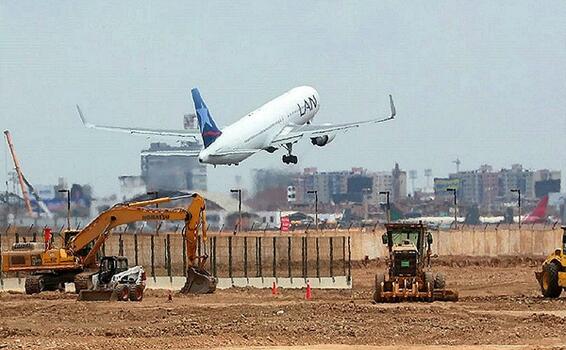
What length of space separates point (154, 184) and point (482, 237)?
2467 centimetres

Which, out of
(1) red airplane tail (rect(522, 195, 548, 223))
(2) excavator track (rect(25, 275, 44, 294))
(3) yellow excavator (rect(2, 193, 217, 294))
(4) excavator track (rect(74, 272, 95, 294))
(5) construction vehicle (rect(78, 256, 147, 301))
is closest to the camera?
(5) construction vehicle (rect(78, 256, 147, 301))

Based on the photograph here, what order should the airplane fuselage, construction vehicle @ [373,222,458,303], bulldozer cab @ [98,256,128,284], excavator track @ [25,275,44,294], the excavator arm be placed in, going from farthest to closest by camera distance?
1. the airplane fuselage
2. excavator track @ [25,275,44,294]
3. the excavator arm
4. bulldozer cab @ [98,256,128,284]
5. construction vehicle @ [373,222,458,303]

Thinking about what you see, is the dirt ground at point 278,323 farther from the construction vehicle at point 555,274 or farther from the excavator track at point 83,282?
the excavator track at point 83,282

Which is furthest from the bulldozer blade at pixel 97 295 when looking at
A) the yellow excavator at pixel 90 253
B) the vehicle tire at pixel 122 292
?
the yellow excavator at pixel 90 253

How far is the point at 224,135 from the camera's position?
9962 centimetres

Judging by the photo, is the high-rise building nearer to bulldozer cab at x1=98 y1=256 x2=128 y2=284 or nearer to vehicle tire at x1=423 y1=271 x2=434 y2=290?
bulldozer cab at x1=98 y1=256 x2=128 y2=284

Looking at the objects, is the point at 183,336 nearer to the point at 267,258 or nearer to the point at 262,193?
the point at 267,258

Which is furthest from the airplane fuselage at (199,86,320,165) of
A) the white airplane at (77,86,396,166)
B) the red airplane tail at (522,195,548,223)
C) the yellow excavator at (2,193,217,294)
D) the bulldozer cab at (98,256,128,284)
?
the red airplane tail at (522,195,548,223)

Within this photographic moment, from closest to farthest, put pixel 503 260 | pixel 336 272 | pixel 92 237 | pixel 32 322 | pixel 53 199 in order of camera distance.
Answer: pixel 32 322 → pixel 92 237 → pixel 336 272 → pixel 503 260 → pixel 53 199

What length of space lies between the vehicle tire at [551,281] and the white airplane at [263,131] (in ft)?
159

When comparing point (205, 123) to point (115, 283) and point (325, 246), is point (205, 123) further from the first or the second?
point (115, 283)

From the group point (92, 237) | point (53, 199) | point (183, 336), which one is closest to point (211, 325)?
point (183, 336)

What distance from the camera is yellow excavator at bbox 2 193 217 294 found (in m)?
57.7

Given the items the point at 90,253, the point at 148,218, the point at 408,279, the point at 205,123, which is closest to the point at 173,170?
the point at 205,123
